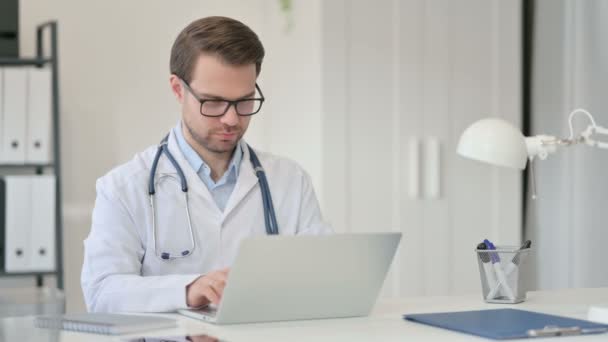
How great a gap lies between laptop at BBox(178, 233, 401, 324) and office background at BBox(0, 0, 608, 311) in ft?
5.88

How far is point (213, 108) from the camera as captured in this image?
2.16 m

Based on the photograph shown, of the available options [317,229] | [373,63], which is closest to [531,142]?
[317,229]

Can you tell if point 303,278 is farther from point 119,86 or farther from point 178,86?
point 119,86

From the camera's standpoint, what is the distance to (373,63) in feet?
12.1

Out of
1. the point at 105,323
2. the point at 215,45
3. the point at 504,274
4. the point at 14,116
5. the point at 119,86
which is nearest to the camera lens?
the point at 105,323

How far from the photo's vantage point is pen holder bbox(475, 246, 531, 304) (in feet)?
6.81

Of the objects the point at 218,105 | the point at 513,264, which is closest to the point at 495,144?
the point at 513,264

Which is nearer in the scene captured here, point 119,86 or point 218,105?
point 218,105

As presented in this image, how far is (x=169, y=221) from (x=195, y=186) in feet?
0.35

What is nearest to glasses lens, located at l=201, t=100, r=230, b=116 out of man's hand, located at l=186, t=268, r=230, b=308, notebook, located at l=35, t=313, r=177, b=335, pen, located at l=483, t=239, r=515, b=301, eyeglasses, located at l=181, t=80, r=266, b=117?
eyeglasses, located at l=181, t=80, r=266, b=117

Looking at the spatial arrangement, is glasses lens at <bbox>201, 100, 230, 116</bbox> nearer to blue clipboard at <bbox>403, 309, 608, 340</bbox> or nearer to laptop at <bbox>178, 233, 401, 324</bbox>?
laptop at <bbox>178, 233, 401, 324</bbox>

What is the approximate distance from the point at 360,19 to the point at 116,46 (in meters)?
1.03

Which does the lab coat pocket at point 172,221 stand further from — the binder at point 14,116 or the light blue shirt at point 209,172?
the binder at point 14,116

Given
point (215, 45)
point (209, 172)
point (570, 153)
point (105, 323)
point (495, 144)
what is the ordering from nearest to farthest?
1. point (105, 323)
2. point (495, 144)
3. point (215, 45)
4. point (209, 172)
5. point (570, 153)
